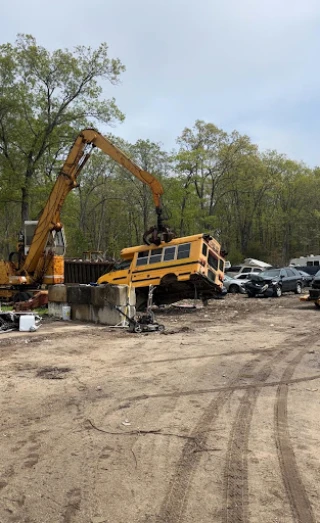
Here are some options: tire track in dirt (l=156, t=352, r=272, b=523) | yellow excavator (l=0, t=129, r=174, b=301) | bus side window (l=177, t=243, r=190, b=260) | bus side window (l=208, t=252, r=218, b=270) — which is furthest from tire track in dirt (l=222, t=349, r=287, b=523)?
yellow excavator (l=0, t=129, r=174, b=301)

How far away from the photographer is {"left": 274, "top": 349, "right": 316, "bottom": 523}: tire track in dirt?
348cm

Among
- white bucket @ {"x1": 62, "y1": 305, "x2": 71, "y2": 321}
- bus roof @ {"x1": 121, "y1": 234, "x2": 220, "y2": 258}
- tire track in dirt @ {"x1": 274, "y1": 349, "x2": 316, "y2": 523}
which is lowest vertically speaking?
tire track in dirt @ {"x1": 274, "y1": 349, "x2": 316, "y2": 523}

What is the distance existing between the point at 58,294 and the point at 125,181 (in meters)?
36.9

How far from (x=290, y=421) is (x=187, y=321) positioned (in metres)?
10.4

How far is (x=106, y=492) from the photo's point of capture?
3.78 m

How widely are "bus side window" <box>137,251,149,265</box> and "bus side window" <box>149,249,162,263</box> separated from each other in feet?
0.83

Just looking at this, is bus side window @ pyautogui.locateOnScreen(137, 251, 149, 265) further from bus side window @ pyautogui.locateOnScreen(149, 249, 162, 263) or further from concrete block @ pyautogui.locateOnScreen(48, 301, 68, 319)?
concrete block @ pyautogui.locateOnScreen(48, 301, 68, 319)

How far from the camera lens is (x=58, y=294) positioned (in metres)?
15.2

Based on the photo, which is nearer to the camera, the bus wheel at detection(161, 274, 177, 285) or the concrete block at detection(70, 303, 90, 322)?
the concrete block at detection(70, 303, 90, 322)

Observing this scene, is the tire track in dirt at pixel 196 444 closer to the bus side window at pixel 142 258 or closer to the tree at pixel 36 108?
the bus side window at pixel 142 258

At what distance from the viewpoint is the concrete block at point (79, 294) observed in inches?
558

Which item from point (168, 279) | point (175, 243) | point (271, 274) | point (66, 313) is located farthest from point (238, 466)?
point (271, 274)

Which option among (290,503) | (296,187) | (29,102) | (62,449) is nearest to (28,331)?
(62,449)

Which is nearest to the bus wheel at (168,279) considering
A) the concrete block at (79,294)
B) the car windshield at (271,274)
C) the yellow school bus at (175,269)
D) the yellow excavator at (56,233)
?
the yellow school bus at (175,269)
